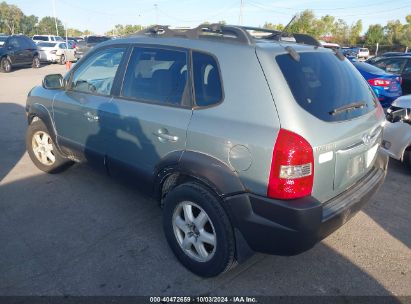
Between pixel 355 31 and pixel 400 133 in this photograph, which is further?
pixel 355 31

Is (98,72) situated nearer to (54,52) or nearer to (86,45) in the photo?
(54,52)

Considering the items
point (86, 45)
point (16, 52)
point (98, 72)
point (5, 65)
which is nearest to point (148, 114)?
point (98, 72)

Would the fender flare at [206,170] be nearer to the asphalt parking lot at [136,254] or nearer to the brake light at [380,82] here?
the asphalt parking lot at [136,254]

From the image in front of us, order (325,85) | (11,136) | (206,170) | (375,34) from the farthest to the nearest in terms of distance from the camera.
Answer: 1. (375,34)
2. (11,136)
3. (325,85)
4. (206,170)

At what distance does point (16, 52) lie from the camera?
17.9 metres

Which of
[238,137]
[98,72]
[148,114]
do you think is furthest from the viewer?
[98,72]

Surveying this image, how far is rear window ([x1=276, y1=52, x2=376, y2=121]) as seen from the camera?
2348mm

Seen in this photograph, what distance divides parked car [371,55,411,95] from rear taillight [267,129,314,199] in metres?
9.37

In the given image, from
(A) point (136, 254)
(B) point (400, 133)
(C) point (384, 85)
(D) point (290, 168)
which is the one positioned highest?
(D) point (290, 168)

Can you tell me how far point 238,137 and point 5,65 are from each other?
19033mm

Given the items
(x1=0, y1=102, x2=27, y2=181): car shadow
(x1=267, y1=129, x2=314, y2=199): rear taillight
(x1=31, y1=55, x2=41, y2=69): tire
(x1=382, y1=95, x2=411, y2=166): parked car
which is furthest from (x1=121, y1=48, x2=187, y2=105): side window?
(x1=31, y1=55, x2=41, y2=69): tire

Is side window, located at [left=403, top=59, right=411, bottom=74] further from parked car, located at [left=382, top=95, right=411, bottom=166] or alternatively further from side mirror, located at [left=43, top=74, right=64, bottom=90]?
side mirror, located at [left=43, top=74, right=64, bottom=90]

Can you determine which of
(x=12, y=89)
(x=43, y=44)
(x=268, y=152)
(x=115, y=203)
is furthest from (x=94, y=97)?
(x=43, y=44)

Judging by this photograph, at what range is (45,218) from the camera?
11.7 feet
